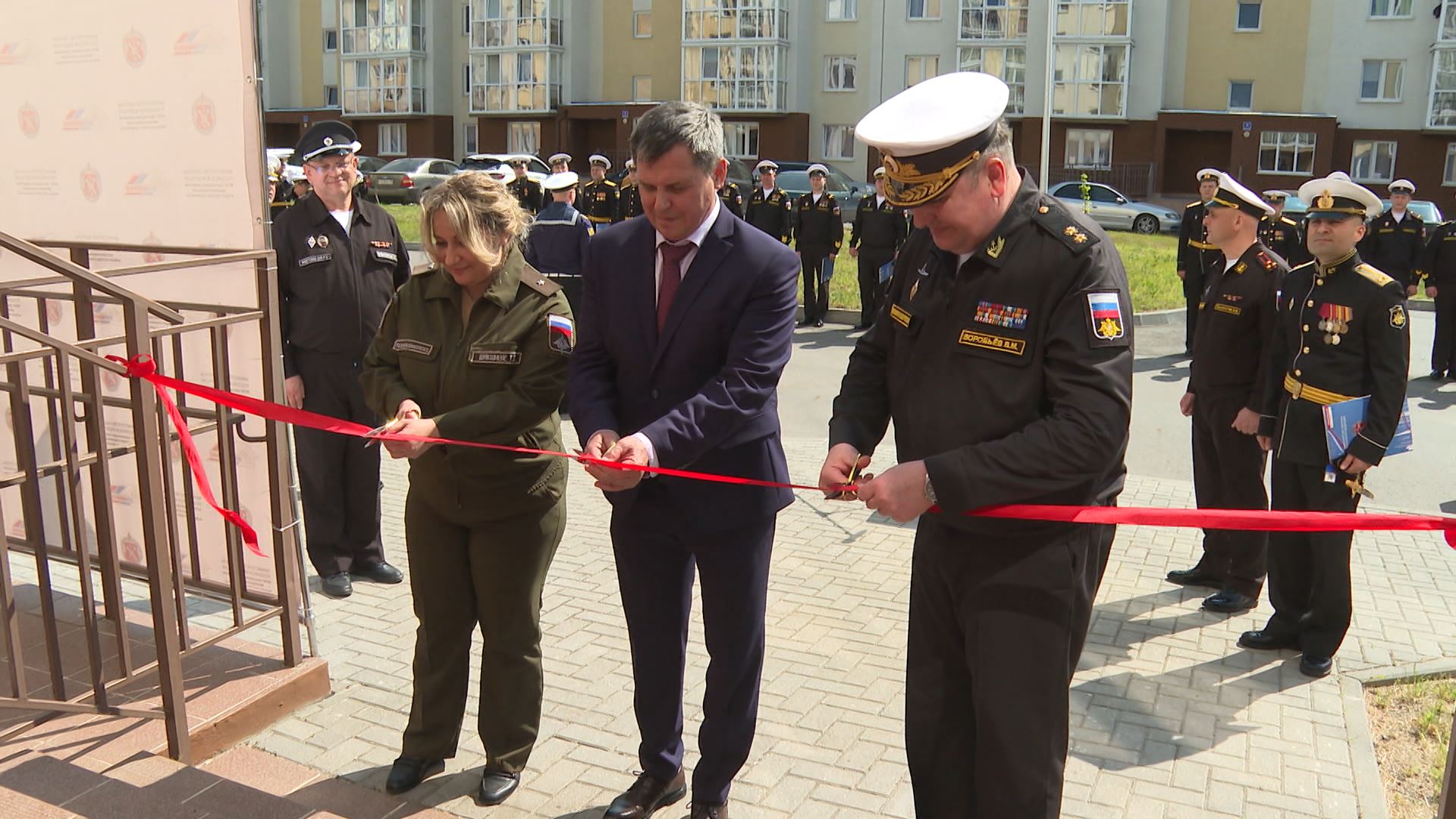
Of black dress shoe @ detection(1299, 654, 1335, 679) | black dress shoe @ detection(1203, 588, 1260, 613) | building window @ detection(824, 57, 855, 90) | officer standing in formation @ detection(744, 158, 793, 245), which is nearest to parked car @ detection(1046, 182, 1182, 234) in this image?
building window @ detection(824, 57, 855, 90)

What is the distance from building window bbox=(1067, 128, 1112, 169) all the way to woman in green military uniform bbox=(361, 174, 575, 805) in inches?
1612

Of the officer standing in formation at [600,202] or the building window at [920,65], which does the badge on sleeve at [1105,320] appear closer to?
the officer standing in formation at [600,202]

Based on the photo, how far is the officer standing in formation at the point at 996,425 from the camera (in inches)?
109

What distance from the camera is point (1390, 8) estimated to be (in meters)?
38.2

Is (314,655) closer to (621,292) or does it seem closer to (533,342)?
(533,342)

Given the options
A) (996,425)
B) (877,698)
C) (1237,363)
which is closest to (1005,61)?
(1237,363)

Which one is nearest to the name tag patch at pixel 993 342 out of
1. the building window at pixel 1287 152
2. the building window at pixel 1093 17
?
the building window at pixel 1287 152

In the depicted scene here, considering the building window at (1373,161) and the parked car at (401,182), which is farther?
the building window at (1373,161)

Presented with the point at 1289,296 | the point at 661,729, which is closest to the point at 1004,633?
the point at 661,729

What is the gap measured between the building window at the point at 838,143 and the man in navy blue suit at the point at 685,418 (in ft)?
137

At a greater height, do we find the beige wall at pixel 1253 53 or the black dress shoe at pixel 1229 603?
the beige wall at pixel 1253 53

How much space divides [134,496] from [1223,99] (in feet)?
135

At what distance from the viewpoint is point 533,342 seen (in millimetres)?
3820

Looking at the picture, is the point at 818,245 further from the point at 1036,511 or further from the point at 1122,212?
the point at 1122,212
